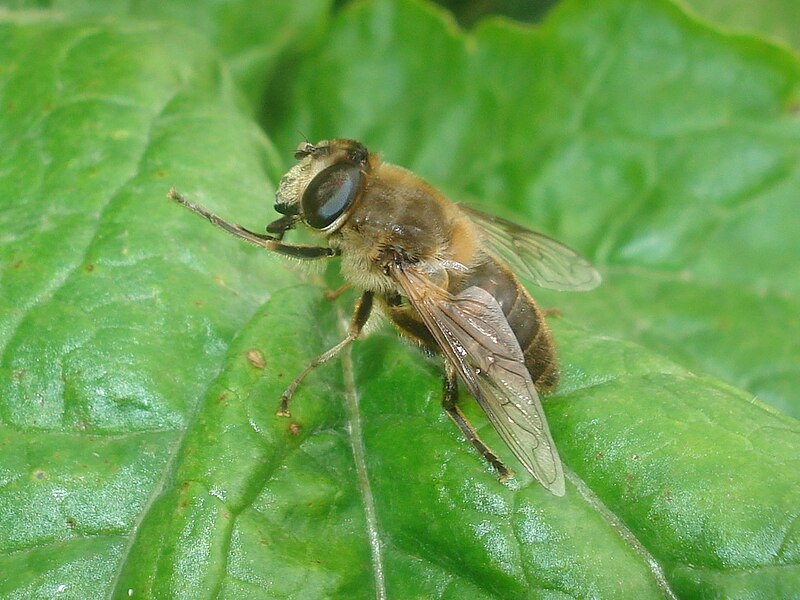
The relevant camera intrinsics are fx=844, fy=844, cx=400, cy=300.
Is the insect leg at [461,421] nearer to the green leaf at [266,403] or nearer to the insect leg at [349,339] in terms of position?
the green leaf at [266,403]

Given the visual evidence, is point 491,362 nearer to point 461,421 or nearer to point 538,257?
point 461,421

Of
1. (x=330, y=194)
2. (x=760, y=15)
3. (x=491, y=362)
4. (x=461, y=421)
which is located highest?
(x=760, y=15)

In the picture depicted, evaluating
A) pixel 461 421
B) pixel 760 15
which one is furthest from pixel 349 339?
pixel 760 15

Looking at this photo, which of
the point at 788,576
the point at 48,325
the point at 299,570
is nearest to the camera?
the point at 788,576

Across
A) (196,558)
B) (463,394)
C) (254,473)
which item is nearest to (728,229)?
(463,394)

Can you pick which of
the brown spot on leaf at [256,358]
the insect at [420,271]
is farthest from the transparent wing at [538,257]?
the brown spot on leaf at [256,358]

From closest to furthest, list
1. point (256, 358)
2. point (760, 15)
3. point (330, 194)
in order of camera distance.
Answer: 1. point (256, 358)
2. point (330, 194)
3. point (760, 15)

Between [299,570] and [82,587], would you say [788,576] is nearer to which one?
[299,570]
